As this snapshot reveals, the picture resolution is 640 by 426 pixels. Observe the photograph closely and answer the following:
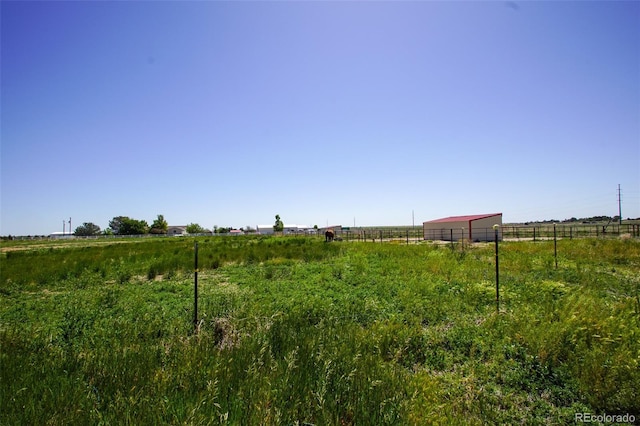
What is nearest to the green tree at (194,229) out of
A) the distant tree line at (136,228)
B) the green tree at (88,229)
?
the distant tree line at (136,228)

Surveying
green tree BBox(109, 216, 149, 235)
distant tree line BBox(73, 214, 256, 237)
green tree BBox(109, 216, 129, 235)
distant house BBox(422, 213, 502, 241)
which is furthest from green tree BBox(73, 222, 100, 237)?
distant house BBox(422, 213, 502, 241)

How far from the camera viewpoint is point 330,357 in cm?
420

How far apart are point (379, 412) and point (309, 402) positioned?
78cm

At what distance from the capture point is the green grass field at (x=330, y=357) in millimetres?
3127

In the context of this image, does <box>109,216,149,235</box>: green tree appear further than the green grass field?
Yes

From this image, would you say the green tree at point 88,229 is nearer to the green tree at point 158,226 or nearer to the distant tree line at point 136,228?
the distant tree line at point 136,228

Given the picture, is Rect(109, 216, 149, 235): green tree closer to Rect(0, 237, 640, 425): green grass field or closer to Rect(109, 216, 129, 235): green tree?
Rect(109, 216, 129, 235): green tree

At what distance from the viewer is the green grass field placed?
313 cm

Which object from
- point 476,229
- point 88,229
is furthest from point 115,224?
point 476,229

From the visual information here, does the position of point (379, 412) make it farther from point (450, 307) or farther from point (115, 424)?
point (450, 307)

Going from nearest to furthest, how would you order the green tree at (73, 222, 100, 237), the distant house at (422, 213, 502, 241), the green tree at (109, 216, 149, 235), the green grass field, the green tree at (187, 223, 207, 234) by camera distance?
the green grass field, the distant house at (422, 213, 502, 241), the green tree at (109, 216, 149, 235), the green tree at (187, 223, 207, 234), the green tree at (73, 222, 100, 237)

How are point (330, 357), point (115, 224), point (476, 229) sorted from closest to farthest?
point (330, 357), point (476, 229), point (115, 224)

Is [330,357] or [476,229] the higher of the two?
[476,229]

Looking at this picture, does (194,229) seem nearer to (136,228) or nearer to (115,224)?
(136,228)
